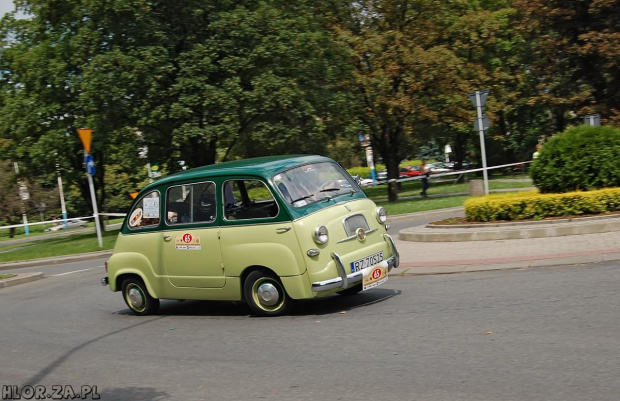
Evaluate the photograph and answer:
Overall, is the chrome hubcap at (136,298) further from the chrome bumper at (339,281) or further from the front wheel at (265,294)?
the chrome bumper at (339,281)

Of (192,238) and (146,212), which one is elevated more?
(146,212)

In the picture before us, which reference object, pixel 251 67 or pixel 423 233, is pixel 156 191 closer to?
pixel 423 233

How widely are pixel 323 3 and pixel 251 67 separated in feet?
29.2

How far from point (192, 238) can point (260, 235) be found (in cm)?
115

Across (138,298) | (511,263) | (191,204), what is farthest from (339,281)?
(138,298)

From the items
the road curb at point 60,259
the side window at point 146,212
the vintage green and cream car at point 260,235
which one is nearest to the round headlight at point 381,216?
the vintage green and cream car at point 260,235

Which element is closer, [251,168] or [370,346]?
[370,346]

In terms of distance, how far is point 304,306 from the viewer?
995 cm

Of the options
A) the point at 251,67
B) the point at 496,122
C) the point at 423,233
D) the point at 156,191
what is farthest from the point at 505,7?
the point at 156,191

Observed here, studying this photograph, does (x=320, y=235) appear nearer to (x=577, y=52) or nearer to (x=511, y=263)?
(x=511, y=263)

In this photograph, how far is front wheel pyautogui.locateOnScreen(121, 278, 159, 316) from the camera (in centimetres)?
1073

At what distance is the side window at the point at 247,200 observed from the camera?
9289mm

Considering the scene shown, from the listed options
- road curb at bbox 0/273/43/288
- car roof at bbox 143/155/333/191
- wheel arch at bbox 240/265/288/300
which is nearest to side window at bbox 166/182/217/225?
car roof at bbox 143/155/333/191

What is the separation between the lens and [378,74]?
34.5m
